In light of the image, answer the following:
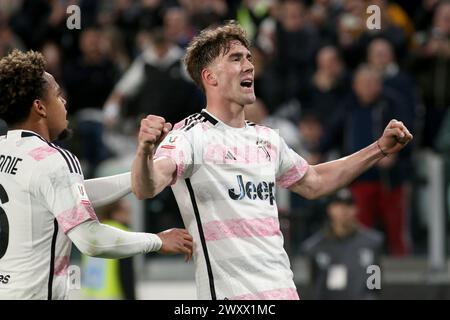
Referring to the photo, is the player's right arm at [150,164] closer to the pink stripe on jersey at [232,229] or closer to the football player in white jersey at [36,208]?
the football player in white jersey at [36,208]

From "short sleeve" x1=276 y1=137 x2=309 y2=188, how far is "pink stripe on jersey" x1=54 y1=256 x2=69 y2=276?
143 cm

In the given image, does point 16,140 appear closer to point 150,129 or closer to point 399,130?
point 150,129

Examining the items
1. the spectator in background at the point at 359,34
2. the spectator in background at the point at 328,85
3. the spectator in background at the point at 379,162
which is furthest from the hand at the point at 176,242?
the spectator in background at the point at 359,34

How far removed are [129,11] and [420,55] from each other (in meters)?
3.73

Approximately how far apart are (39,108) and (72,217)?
642 mm

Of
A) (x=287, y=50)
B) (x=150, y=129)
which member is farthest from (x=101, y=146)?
(x=150, y=129)

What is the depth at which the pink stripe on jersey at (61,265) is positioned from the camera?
5828 mm

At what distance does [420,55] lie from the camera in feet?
41.3

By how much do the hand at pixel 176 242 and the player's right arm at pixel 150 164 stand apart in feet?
1.02

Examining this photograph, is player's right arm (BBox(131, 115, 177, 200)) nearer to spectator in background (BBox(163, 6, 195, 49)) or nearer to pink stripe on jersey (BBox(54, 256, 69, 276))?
pink stripe on jersey (BBox(54, 256, 69, 276))

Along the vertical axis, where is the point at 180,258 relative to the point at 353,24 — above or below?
below

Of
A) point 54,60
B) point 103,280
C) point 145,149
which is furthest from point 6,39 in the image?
point 145,149

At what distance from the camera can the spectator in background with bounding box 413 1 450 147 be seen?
12258 mm

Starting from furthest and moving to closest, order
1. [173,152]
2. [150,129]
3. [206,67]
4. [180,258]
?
[180,258], [206,67], [173,152], [150,129]
